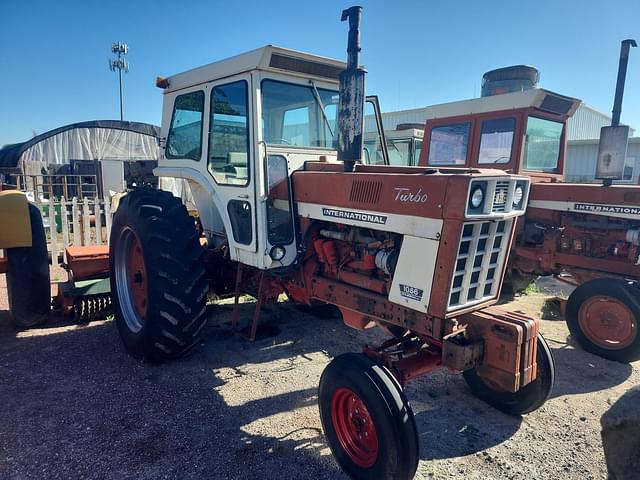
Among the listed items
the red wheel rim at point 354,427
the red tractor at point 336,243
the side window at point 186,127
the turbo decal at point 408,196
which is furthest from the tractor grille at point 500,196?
the side window at point 186,127

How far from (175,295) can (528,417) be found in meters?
2.88

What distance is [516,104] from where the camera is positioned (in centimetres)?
573

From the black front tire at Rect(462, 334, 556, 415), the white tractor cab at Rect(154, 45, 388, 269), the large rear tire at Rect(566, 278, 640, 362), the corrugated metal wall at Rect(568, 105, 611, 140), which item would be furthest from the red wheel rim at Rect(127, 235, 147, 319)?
the corrugated metal wall at Rect(568, 105, 611, 140)

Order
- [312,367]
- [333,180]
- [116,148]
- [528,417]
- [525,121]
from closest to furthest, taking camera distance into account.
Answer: [333,180], [528,417], [312,367], [525,121], [116,148]

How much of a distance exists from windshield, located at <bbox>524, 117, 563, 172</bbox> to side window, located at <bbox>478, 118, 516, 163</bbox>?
0.22 m

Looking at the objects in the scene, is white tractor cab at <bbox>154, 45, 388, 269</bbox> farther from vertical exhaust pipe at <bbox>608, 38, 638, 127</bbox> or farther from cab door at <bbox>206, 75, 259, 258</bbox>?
Result: vertical exhaust pipe at <bbox>608, 38, 638, 127</bbox>

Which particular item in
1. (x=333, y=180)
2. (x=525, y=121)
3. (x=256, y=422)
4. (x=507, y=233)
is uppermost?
(x=525, y=121)

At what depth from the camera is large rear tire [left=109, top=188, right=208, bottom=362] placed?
12.3 feet

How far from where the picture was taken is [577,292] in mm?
4809

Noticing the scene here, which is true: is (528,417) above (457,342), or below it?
below

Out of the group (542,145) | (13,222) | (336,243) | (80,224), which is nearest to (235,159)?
(336,243)

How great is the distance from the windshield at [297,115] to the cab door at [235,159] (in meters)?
0.16

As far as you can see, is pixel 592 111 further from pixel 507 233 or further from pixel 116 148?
pixel 507 233

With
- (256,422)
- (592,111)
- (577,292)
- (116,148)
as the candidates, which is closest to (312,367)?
(256,422)
